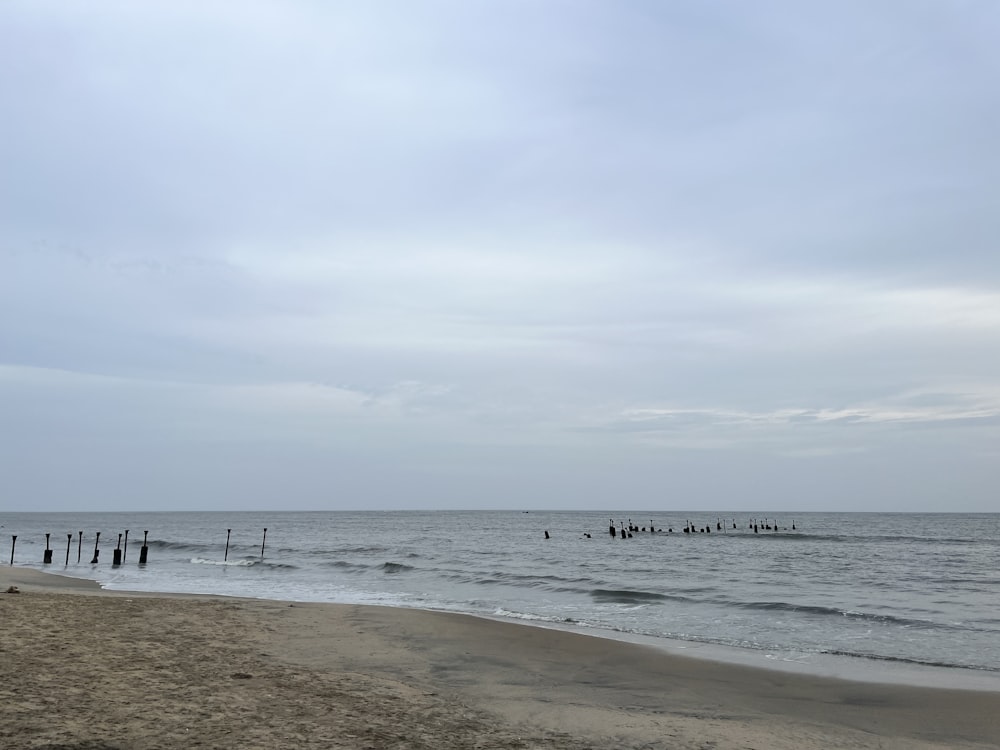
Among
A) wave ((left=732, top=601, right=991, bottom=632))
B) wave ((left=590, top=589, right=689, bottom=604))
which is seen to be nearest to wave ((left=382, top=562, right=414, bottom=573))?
wave ((left=590, top=589, right=689, bottom=604))

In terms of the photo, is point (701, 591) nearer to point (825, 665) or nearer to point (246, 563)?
point (825, 665)

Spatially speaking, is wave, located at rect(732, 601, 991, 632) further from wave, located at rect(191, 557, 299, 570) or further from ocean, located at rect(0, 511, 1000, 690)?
wave, located at rect(191, 557, 299, 570)

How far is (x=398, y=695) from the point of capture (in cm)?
998

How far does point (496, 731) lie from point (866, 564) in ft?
127

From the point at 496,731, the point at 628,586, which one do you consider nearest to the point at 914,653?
the point at 496,731

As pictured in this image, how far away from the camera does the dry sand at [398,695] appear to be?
7.84 metres

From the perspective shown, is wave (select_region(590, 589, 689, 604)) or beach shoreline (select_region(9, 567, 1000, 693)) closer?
beach shoreline (select_region(9, 567, 1000, 693))

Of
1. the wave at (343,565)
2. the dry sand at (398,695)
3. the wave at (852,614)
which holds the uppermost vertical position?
the dry sand at (398,695)

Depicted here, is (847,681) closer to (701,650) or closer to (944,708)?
(944,708)

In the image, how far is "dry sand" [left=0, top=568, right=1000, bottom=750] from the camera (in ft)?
25.7

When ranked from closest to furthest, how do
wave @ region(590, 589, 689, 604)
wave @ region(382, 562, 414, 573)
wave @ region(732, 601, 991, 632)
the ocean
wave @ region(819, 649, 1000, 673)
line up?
wave @ region(819, 649, 1000, 673), the ocean, wave @ region(732, 601, 991, 632), wave @ region(590, 589, 689, 604), wave @ region(382, 562, 414, 573)

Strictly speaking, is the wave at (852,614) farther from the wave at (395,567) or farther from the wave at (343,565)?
the wave at (343,565)

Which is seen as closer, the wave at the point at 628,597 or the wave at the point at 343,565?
the wave at the point at 628,597

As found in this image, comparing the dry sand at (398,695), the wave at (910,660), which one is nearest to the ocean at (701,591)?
the wave at (910,660)
